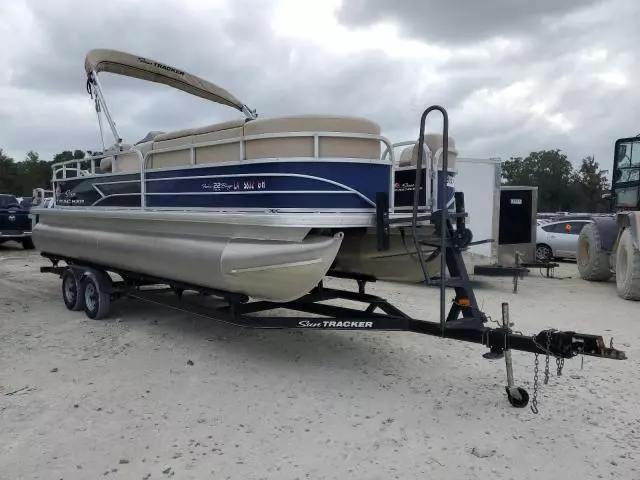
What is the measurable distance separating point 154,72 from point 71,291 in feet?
10.9

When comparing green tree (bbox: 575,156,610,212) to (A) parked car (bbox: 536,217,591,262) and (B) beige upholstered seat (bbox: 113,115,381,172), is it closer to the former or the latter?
(A) parked car (bbox: 536,217,591,262)

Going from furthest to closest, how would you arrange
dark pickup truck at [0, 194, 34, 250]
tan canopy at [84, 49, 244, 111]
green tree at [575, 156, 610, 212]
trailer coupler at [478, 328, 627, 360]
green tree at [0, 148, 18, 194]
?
green tree at [0, 148, 18, 194], green tree at [575, 156, 610, 212], dark pickup truck at [0, 194, 34, 250], tan canopy at [84, 49, 244, 111], trailer coupler at [478, 328, 627, 360]

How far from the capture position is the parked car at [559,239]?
1591 cm

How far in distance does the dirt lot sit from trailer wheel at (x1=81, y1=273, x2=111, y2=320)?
28 centimetres

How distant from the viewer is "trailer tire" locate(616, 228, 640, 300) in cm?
915

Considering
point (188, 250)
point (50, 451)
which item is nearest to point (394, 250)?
point (188, 250)

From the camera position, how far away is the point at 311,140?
4699 millimetres

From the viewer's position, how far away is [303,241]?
4.56 meters

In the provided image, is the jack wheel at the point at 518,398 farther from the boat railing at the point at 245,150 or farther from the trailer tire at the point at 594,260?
the trailer tire at the point at 594,260

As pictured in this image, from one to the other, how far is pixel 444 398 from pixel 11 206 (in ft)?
58.5

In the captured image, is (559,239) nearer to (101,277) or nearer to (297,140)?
(101,277)

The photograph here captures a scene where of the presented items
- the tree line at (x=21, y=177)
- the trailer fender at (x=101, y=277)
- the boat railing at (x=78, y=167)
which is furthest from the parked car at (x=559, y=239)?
the tree line at (x=21, y=177)

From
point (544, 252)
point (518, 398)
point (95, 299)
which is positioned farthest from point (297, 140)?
point (544, 252)

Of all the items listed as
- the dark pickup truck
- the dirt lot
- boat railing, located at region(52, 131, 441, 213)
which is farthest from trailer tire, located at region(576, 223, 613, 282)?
the dark pickup truck
